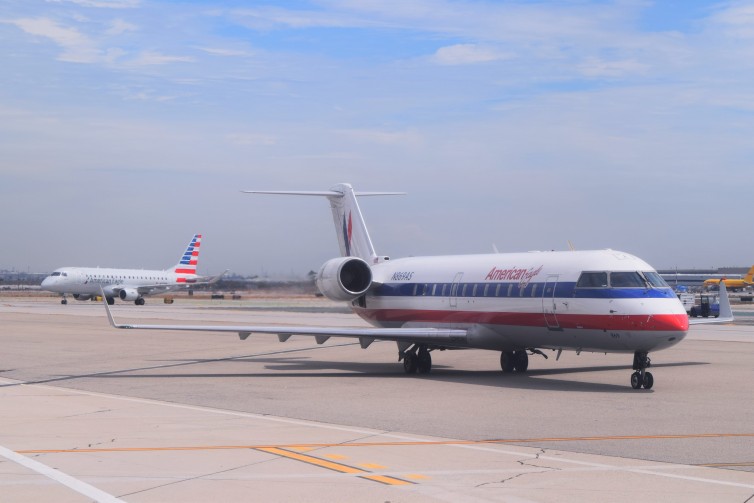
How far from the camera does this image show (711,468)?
33.8ft

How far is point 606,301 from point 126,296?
210ft

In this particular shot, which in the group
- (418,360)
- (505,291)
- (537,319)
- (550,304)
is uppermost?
(505,291)

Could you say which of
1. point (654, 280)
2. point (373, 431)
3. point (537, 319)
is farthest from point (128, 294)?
point (373, 431)

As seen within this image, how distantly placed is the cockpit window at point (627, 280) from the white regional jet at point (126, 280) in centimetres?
5932

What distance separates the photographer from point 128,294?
77.2 metres

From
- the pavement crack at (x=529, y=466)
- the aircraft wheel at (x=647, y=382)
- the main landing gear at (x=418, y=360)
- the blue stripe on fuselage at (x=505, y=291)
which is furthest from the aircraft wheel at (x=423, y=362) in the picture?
the pavement crack at (x=529, y=466)

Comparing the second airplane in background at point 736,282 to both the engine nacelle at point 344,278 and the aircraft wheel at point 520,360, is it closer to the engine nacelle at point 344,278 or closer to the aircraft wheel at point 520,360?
the engine nacelle at point 344,278

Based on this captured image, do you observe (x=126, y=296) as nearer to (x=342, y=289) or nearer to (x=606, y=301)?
(x=342, y=289)

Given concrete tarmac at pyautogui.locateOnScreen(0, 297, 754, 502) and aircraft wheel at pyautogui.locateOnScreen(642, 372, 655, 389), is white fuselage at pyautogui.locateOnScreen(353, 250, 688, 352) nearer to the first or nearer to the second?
aircraft wheel at pyautogui.locateOnScreen(642, 372, 655, 389)

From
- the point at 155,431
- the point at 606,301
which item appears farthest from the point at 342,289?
the point at 155,431

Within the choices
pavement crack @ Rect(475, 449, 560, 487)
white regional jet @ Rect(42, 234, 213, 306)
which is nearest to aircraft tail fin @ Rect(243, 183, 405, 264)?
pavement crack @ Rect(475, 449, 560, 487)

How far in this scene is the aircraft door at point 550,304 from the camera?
19.6m

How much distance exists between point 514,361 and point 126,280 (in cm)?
6244

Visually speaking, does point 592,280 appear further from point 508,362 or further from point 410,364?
point 410,364
